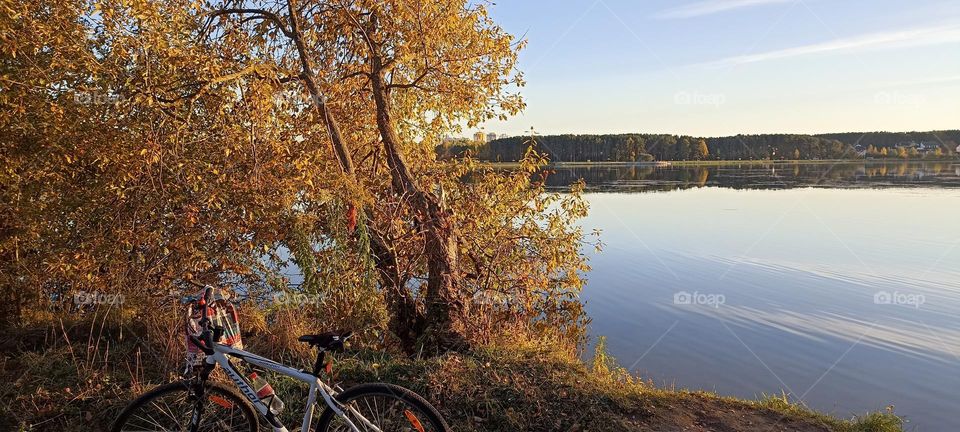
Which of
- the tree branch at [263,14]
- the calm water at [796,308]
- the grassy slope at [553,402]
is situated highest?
the tree branch at [263,14]

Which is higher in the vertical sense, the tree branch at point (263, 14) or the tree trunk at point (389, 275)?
the tree branch at point (263, 14)

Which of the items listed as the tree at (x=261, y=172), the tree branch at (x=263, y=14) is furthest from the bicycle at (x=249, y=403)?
the tree branch at (x=263, y=14)

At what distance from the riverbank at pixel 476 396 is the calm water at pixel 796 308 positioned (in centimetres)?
415

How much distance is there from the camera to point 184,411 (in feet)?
14.7

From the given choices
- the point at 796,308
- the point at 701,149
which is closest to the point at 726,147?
the point at 701,149

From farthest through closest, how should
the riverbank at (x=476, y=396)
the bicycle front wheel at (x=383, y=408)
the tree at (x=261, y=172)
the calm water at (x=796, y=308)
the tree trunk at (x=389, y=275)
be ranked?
the calm water at (x=796, y=308)
the tree trunk at (x=389, y=275)
the tree at (x=261, y=172)
the riverbank at (x=476, y=396)
the bicycle front wheel at (x=383, y=408)

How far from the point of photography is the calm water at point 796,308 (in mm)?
10023

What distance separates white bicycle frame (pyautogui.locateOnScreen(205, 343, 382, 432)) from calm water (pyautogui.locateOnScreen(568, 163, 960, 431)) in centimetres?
761

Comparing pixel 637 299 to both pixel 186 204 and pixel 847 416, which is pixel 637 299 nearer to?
pixel 847 416

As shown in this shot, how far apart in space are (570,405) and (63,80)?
6.90 m

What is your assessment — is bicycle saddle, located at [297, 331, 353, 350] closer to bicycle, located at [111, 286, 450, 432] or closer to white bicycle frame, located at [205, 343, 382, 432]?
bicycle, located at [111, 286, 450, 432]

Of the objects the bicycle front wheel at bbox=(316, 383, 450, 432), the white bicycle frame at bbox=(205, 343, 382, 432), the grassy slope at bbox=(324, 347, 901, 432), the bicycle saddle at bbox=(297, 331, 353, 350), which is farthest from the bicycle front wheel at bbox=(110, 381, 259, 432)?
the grassy slope at bbox=(324, 347, 901, 432)

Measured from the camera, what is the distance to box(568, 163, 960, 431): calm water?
10023 mm

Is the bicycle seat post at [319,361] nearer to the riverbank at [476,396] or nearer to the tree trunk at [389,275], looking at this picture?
the riverbank at [476,396]
